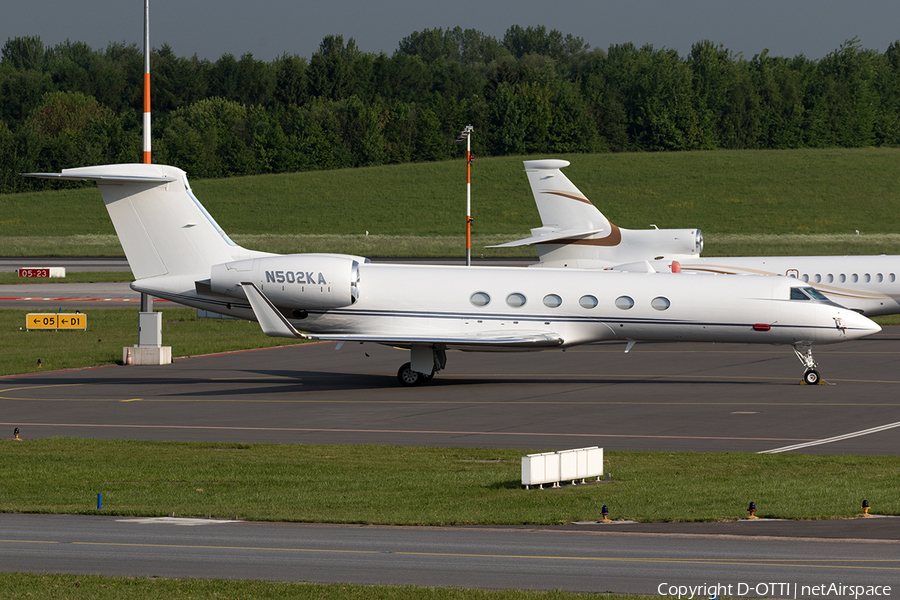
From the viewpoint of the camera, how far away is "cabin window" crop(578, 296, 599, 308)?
32.1 m

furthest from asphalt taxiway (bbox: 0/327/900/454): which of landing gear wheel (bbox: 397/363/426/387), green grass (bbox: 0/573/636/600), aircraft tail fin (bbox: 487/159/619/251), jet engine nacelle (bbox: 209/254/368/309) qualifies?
green grass (bbox: 0/573/636/600)

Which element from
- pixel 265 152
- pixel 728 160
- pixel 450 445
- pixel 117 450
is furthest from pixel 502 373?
pixel 265 152

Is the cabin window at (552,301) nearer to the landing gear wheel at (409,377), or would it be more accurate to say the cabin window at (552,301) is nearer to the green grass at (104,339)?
the landing gear wheel at (409,377)

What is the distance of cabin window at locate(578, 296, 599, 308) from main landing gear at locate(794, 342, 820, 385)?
230 inches

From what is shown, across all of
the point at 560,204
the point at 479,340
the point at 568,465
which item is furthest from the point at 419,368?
the point at 560,204

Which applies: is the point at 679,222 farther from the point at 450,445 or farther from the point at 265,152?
the point at 450,445

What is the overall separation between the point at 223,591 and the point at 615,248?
117 ft

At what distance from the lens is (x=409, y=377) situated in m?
32.6

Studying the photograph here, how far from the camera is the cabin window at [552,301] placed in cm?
3219

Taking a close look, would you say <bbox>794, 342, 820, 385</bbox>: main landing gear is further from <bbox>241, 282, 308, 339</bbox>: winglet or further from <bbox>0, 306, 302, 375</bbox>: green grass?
<bbox>0, 306, 302, 375</bbox>: green grass

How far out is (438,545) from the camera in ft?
48.3

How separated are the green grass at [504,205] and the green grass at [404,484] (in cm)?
8157

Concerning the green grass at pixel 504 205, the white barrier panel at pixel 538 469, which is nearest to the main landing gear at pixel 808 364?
the white barrier panel at pixel 538 469

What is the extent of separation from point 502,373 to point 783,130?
15979 cm
